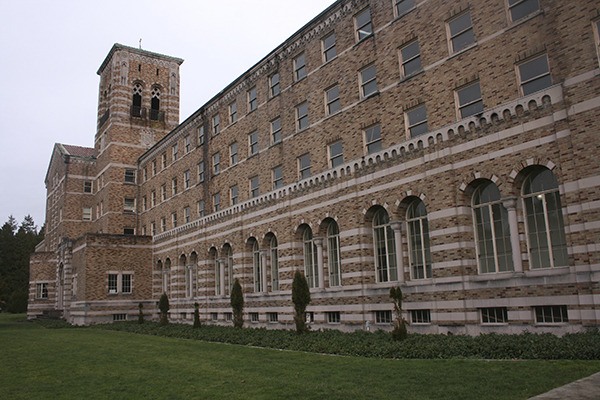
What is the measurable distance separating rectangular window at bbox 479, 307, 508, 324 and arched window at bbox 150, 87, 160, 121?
46.1m

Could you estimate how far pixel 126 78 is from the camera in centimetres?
5500

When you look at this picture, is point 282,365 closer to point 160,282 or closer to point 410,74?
point 410,74

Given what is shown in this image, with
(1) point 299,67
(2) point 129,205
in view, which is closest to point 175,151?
(2) point 129,205

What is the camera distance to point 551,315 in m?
16.7

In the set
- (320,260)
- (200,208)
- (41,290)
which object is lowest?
(41,290)

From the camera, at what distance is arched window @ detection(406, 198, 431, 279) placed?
21345 millimetres

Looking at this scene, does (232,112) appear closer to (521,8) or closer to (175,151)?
(175,151)

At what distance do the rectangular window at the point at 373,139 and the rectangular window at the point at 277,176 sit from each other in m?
7.64

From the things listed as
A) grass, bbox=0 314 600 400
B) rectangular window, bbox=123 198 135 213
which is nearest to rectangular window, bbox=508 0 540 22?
grass, bbox=0 314 600 400

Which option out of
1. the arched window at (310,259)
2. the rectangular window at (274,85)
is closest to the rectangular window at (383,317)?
the arched window at (310,259)

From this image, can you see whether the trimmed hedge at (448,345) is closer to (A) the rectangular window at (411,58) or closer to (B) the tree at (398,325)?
(B) the tree at (398,325)

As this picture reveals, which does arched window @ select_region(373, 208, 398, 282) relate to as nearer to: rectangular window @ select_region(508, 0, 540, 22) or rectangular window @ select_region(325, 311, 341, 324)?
rectangular window @ select_region(325, 311, 341, 324)

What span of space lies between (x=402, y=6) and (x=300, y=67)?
8.04 metres

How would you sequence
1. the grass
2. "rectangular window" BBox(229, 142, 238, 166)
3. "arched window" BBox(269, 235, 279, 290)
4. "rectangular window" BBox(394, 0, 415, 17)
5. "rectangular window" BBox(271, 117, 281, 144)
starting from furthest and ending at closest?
"rectangular window" BBox(229, 142, 238, 166), "rectangular window" BBox(271, 117, 281, 144), "arched window" BBox(269, 235, 279, 290), "rectangular window" BBox(394, 0, 415, 17), the grass
